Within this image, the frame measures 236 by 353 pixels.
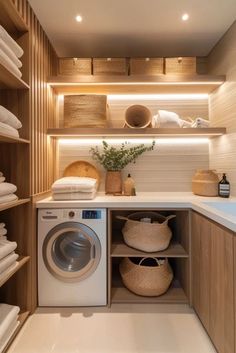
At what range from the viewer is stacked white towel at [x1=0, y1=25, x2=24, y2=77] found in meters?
1.38

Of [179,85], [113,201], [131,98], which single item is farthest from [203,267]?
[131,98]

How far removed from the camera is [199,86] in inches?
92.4

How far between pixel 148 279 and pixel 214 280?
70cm

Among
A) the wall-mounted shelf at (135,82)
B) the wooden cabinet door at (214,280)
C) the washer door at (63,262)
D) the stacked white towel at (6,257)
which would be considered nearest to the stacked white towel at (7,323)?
the stacked white towel at (6,257)

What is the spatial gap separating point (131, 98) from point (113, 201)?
4.36 ft

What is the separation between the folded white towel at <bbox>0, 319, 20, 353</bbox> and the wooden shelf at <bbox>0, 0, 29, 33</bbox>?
2123 mm

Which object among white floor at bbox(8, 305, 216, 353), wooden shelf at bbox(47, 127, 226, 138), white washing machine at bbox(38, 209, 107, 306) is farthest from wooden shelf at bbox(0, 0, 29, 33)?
white floor at bbox(8, 305, 216, 353)

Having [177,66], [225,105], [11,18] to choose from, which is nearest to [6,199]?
[11,18]

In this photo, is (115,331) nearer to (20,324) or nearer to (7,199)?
(20,324)

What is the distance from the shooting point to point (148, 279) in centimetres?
197

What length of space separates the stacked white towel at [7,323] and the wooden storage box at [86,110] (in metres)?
1.63

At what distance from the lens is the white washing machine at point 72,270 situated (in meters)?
1.90

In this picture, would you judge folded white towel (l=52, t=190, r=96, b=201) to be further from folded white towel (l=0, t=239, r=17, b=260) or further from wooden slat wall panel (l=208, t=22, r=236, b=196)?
wooden slat wall panel (l=208, t=22, r=236, b=196)

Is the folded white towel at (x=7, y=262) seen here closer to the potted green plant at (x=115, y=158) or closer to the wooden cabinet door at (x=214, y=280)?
the potted green plant at (x=115, y=158)
